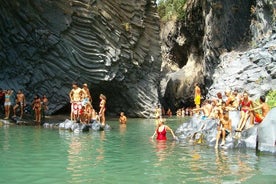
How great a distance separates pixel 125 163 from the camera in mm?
8391

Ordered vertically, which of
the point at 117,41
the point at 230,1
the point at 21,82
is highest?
the point at 230,1

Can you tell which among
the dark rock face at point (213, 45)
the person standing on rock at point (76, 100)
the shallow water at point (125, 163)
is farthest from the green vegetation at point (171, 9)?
the shallow water at point (125, 163)

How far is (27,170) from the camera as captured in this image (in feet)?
24.2

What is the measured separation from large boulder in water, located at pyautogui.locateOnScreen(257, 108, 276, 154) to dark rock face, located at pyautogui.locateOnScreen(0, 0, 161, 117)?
15.5m

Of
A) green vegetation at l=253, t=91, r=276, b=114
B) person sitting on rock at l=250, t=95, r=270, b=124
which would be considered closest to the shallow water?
person sitting on rock at l=250, t=95, r=270, b=124

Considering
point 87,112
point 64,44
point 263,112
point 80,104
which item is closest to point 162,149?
point 263,112

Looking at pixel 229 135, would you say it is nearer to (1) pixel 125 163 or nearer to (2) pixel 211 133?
(2) pixel 211 133

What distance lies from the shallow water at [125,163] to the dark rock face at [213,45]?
311 inches

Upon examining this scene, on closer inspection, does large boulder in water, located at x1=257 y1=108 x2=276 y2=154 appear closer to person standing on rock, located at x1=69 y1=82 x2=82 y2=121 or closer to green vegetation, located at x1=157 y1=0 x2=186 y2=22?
person standing on rock, located at x1=69 y1=82 x2=82 y2=121

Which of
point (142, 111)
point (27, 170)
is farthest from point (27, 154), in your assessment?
point (142, 111)

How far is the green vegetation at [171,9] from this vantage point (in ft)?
125

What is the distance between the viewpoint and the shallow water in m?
6.91

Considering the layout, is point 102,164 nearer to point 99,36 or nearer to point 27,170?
point 27,170

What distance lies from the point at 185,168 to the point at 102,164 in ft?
5.31
